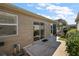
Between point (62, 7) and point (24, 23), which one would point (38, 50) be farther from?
point (62, 7)

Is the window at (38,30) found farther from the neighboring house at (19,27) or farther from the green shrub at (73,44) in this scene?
the green shrub at (73,44)

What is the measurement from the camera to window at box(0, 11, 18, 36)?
674 centimetres

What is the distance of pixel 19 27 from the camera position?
7.21m

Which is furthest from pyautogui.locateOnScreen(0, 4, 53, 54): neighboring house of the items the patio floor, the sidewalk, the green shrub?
the green shrub

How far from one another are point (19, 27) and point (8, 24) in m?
0.52

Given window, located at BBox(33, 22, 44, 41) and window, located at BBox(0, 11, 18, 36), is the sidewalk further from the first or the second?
window, located at BBox(0, 11, 18, 36)

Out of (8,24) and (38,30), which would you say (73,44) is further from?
(8,24)

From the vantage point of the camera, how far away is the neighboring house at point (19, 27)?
6754mm

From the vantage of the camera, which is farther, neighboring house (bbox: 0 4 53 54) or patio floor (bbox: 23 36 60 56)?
patio floor (bbox: 23 36 60 56)

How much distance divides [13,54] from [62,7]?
3.06 meters

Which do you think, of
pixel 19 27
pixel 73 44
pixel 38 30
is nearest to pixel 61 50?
pixel 73 44

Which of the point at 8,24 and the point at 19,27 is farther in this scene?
the point at 19,27

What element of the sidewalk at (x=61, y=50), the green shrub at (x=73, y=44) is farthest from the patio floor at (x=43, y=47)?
the green shrub at (x=73, y=44)

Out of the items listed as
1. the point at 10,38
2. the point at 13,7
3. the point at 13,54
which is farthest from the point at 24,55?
the point at 13,7
